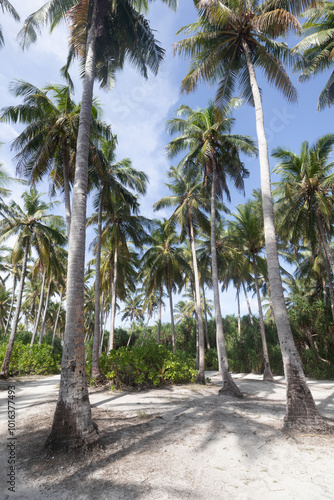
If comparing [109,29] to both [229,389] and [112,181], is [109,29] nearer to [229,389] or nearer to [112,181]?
[112,181]

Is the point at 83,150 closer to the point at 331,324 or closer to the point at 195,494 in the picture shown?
the point at 195,494

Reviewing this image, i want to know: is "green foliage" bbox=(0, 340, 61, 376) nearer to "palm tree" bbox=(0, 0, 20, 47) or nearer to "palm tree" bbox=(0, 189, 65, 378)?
"palm tree" bbox=(0, 189, 65, 378)

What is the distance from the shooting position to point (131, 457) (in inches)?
157

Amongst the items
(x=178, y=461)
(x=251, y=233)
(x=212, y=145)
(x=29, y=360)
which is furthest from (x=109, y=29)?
(x=29, y=360)

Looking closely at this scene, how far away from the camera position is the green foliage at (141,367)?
10359 millimetres

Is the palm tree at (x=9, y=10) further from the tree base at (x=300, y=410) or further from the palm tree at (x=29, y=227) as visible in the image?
the tree base at (x=300, y=410)

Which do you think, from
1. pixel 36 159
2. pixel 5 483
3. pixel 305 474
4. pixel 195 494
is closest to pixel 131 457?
pixel 195 494

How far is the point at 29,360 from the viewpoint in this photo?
1584 centimetres

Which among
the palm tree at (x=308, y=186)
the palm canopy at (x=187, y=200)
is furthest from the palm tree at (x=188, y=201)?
the palm tree at (x=308, y=186)

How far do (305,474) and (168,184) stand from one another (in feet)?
51.5

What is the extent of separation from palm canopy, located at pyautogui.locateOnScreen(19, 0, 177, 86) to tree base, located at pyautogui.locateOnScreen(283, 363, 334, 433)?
1010 cm

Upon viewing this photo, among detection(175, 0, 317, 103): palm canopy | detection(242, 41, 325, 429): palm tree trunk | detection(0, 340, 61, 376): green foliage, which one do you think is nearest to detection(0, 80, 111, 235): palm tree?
detection(175, 0, 317, 103): palm canopy

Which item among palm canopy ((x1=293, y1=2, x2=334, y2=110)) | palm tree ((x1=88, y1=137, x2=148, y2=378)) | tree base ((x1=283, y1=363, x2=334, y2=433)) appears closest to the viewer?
tree base ((x1=283, y1=363, x2=334, y2=433))

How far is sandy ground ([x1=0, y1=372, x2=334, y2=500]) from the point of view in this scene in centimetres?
312
